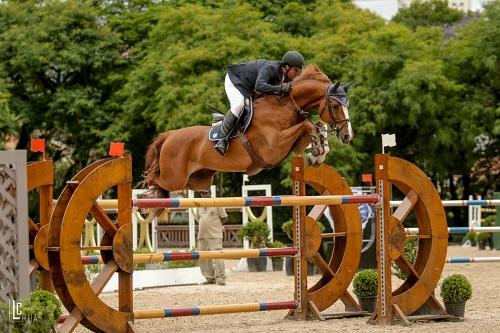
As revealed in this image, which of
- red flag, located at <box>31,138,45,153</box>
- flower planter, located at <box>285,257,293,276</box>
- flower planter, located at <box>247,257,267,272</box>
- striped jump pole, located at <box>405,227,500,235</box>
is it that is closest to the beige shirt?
flower planter, located at <box>285,257,293,276</box>

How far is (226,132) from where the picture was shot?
31.0 ft

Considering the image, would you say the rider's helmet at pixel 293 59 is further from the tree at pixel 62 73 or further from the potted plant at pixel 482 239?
the tree at pixel 62 73

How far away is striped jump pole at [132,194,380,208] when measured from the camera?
790 centimetres

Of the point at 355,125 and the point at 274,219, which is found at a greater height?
the point at 355,125

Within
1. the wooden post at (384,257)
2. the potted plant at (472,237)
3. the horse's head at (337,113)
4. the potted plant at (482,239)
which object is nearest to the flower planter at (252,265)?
the potted plant at (482,239)

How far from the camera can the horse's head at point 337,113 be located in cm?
916

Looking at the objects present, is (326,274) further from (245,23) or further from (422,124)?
(245,23)

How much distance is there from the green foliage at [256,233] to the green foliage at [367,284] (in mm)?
7690

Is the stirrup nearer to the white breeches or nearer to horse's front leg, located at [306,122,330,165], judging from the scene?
the white breeches

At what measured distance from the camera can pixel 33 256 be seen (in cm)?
898

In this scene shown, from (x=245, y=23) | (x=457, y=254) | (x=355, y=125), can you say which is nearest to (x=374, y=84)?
(x=355, y=125)

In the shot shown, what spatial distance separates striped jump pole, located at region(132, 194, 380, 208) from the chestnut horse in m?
0.54

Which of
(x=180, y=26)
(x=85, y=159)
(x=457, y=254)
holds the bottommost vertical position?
(x=457, y=254)

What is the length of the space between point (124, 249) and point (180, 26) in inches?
876
